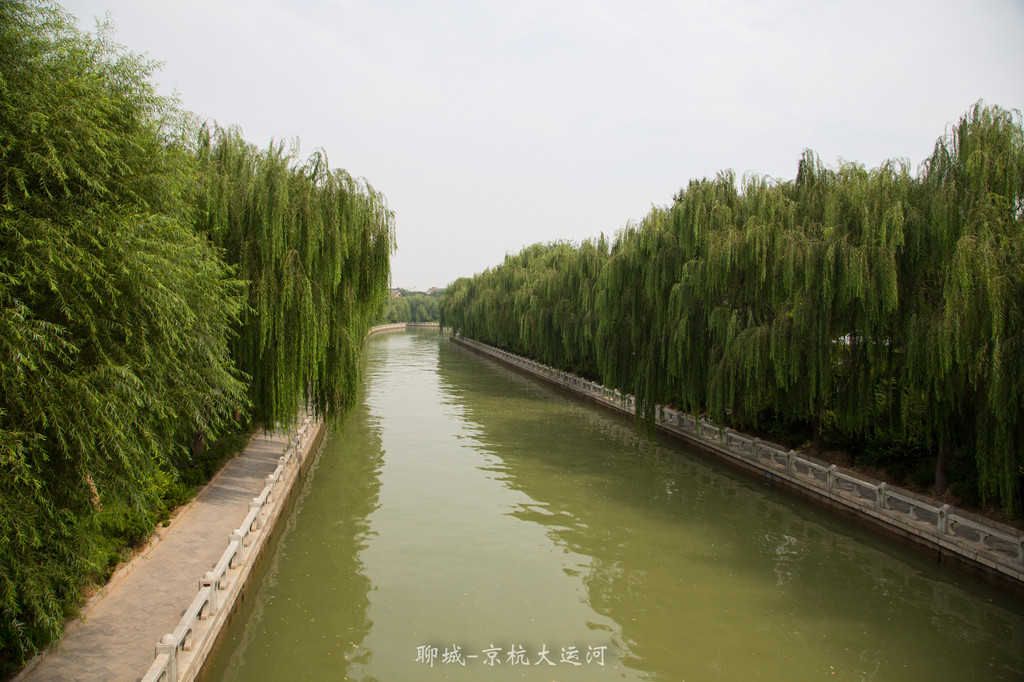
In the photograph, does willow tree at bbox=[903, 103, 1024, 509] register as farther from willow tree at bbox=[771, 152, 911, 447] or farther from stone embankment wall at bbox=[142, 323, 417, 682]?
stone embankment wall at bbox=[142, 323, 417, 682]

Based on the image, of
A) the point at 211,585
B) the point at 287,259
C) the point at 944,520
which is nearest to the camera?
the point at 211,585

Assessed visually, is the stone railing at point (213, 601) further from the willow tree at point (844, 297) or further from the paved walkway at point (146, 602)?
the willow tree at point (844, 297)

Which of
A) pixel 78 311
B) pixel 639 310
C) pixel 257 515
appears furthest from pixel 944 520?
pixel 78 311

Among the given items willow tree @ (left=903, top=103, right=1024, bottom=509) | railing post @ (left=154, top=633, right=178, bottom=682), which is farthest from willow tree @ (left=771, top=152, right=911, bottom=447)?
railing post @ (left=154, top=633, right=178, bottom=682)

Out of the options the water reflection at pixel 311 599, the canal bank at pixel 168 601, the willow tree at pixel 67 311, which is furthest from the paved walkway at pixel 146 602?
the water reflection at pixel 311 599

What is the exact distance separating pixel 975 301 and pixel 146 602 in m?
12.8

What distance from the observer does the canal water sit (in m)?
7.76

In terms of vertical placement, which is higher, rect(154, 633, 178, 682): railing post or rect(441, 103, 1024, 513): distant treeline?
rect(441, 103, 1024, 513): distant treeline

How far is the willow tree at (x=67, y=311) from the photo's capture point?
16.2 feet

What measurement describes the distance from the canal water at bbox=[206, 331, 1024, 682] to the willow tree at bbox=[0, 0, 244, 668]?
112 inches

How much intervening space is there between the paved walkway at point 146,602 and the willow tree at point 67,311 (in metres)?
0.44

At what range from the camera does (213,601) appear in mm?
7449

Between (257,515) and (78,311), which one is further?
(257,515)

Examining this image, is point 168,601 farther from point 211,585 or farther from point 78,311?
point 78,311
